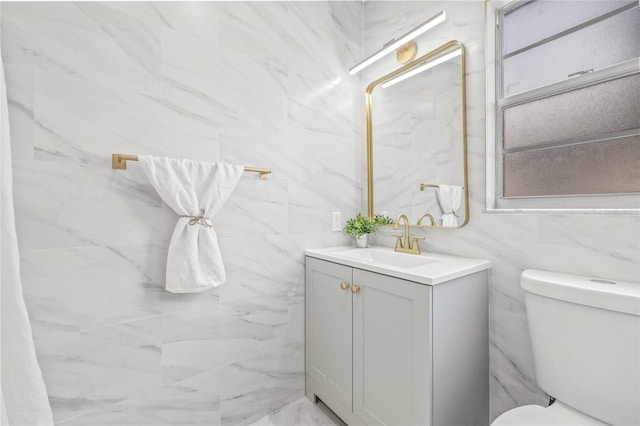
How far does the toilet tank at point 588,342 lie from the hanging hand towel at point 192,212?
48.2 inches

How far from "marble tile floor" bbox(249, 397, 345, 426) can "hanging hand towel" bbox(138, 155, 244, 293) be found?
0.82 meters

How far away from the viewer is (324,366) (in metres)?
1.53

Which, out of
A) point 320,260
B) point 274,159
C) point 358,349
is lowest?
point 358,349

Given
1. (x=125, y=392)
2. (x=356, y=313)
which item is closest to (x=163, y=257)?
(x=125, y=392)

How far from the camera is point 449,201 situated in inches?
57.9

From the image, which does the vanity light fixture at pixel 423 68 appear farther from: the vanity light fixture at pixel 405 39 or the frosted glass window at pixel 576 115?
the frosted glass window at pixel 576 115

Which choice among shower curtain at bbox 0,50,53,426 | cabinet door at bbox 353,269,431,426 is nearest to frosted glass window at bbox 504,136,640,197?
cabinet door at bbox 353,269,431,426

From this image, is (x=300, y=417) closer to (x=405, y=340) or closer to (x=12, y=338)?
(x=405, y=340)

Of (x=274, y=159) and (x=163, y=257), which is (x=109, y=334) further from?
(x=274, y=159)

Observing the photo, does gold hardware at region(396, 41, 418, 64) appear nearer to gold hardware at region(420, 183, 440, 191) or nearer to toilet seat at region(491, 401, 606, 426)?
gold hardware at region(420, 183, 440, 191)

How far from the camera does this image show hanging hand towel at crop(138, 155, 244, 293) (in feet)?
3.86

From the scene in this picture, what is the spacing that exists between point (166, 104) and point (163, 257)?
649 millimetres

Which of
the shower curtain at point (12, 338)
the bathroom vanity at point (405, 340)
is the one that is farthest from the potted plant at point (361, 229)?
the shower curtain at point (12, 338)

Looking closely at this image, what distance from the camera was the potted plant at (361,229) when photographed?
1750mm
